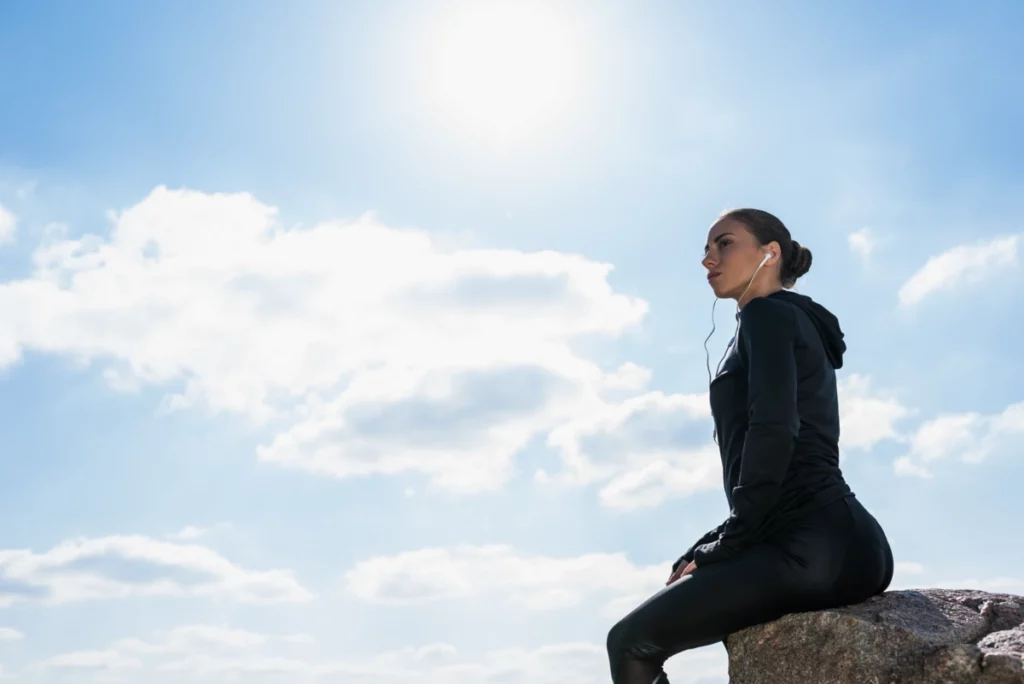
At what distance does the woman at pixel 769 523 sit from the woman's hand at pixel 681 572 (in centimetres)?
1

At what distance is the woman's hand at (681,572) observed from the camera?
5.61 m

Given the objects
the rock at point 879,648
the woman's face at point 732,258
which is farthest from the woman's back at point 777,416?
the rock at point 879,648

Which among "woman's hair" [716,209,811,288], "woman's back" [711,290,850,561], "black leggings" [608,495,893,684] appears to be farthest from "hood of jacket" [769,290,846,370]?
"black leggings" [608,495,893,684]

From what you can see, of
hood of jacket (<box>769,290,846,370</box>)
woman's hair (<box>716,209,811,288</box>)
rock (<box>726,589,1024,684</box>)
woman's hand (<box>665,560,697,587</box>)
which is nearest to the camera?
rock (<box>726,589,1024,684</box>)

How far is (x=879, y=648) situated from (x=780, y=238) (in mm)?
2501

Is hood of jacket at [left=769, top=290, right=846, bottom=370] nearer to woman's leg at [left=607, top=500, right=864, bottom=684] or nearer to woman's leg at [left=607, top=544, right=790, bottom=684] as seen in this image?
woman's leg at [left=607, top=500, right=864, bottom=684]

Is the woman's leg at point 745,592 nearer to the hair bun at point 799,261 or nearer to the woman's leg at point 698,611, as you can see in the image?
the woman's leg at point 698,611

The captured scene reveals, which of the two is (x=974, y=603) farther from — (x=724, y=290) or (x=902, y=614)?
(x=724, y=290)

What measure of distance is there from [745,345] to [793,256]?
35.4 inches

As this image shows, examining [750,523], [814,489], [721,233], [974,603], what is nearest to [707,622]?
[750,523]

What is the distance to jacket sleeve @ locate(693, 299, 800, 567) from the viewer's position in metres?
5.30

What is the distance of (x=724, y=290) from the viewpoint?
6285 mm

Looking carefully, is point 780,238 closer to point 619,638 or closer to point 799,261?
point 799,261

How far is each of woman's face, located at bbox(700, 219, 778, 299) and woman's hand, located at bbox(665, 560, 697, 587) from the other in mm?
1719
